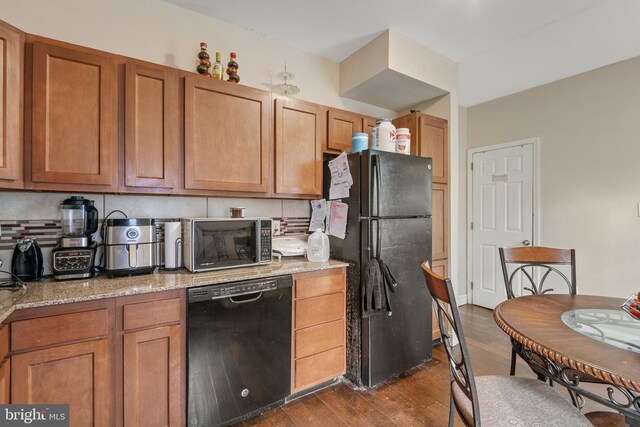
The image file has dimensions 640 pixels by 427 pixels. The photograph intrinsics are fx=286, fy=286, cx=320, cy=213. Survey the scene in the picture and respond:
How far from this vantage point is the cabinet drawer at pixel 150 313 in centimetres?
139

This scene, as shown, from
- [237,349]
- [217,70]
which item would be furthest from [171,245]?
[217,70]

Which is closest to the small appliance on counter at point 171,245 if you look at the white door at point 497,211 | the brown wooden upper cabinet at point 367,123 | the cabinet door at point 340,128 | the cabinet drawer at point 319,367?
the cabinet drawer at point 319,367

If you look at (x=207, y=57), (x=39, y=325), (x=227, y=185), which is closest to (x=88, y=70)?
(x=207, y=57)

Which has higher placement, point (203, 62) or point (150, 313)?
point (203, 62)

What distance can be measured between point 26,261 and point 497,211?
426 centimetres

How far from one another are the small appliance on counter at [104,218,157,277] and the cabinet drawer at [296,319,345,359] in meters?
1.05

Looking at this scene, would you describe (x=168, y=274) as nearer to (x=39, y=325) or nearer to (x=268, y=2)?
(x=39, y=325)

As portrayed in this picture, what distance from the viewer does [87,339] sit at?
1.31m

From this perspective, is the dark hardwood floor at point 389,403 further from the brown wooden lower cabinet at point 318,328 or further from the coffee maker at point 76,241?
the coffee maker at point 76,241

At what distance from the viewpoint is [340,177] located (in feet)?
7.35

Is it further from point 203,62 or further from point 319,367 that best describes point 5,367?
point 203,62

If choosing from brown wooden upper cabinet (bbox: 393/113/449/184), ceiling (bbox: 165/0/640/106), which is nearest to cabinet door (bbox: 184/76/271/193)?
ceiling (bbox: 165/0/640/106)

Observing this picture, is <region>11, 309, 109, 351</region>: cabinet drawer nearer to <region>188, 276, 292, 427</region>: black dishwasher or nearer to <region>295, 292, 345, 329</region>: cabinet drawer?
<region>188, 276, 292, 427</region>: black dishwasher

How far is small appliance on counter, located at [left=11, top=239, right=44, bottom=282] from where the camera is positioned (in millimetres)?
1535
